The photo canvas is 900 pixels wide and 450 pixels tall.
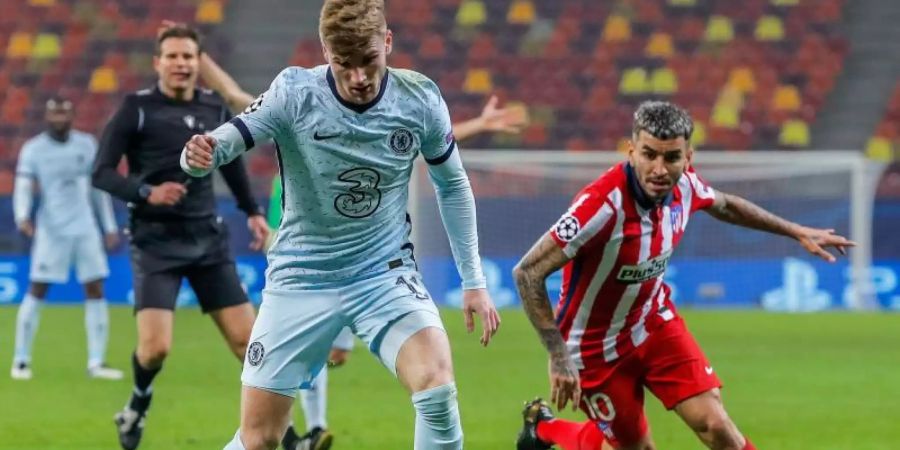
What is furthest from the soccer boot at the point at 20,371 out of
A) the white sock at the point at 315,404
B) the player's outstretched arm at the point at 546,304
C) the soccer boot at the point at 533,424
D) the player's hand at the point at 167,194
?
the player's outstretched arm at the point at 546,304

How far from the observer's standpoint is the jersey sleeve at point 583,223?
6469 mm

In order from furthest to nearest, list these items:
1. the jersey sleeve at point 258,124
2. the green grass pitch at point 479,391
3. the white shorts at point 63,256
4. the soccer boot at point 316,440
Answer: the white shorts at point 63,256 < the green grass pitch at point 479,391 < the soccer boot at point 316,440 < the jersey sleeve at point 258,124

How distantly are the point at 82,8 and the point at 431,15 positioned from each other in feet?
19.7

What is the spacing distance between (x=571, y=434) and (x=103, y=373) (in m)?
6.10

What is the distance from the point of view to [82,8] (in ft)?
88.6

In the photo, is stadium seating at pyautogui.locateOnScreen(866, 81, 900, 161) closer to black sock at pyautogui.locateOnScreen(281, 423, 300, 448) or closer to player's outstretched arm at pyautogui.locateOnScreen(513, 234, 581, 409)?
black sock at pyautogui.locateOnScreen(281, 423, 300, 448)

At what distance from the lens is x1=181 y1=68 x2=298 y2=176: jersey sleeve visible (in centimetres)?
538

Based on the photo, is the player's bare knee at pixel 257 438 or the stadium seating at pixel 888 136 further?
the stadium seating at pixel 888 136

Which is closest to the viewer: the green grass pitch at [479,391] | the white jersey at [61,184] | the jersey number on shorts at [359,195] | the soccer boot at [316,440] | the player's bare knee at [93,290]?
the jersey number on shorts at [359,195]

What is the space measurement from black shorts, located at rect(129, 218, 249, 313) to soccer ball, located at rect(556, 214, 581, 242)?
2.47 m

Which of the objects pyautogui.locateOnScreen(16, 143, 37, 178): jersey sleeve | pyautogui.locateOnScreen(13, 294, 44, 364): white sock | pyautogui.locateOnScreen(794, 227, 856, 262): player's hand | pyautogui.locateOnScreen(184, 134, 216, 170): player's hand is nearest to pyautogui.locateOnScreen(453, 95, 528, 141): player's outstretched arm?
pyautogui.locateOnScreen(794, 227, 856, 262): player's hand

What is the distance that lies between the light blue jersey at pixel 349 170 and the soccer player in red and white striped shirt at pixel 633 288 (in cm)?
68

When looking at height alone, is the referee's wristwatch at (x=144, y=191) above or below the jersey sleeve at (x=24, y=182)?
below

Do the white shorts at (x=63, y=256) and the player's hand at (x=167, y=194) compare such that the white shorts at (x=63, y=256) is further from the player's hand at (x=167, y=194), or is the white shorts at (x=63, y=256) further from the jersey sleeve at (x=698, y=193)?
the jersey sleeve at (x=698, y=193)
